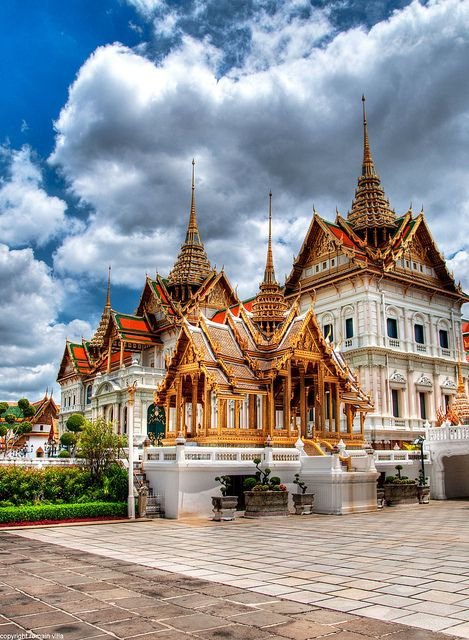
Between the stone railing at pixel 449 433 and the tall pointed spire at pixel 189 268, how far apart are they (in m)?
32.4

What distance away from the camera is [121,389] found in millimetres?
49406

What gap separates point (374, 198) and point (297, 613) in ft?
136

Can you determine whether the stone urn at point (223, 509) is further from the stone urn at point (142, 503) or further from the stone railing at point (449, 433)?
the stone railing at point (449, 433)

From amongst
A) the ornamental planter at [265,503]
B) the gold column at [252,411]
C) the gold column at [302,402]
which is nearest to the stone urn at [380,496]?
the gold column at [302,402]

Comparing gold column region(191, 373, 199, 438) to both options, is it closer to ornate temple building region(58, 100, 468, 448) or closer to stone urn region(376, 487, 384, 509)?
ornate temple building region(58, 100, 468, 448)

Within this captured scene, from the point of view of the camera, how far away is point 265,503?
16906 millimetres

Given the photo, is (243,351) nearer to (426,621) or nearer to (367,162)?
(426,621)

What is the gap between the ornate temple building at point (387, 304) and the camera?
37.4m

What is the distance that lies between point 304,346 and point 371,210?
84.4 feet

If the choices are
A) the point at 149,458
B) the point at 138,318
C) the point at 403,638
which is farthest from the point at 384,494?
the point at 138,318

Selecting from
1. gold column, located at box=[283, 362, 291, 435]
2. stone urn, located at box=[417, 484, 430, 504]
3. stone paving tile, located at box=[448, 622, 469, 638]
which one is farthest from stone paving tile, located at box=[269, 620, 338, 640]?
stone urn, located at box=[417, 484, 430, 504]

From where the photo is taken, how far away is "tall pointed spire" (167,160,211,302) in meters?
55.9

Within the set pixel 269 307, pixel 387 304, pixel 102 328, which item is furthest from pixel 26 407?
pixel 269 307

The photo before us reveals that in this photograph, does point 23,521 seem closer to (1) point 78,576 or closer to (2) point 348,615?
(1) point 78,576
